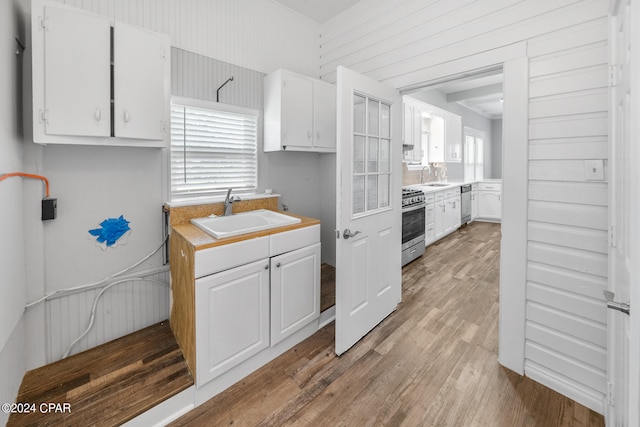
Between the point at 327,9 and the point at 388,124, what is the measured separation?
4.87ft

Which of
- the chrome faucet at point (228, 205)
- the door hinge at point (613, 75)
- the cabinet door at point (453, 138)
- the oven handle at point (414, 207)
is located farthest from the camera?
the cabinet door at point (453, 138)

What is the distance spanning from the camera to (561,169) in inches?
68.1

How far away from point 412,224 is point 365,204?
197 centimetres

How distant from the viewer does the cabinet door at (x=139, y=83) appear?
1.76 meters

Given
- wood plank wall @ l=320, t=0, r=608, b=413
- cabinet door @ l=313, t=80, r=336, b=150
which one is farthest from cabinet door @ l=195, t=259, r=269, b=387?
wood plank wall @ l=320, t=0, r=608, b=413

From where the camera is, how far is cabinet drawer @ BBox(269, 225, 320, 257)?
2.01 metres

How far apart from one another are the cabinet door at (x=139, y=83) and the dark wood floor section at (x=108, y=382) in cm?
144

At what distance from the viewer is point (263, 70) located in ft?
9.16

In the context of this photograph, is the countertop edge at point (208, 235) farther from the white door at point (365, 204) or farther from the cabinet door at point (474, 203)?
the cabinet door at point (474, 203)

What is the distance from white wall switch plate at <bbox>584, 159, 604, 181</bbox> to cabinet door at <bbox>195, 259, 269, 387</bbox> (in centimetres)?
198

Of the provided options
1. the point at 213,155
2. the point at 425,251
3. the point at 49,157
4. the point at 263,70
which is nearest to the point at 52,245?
the point at 49,157

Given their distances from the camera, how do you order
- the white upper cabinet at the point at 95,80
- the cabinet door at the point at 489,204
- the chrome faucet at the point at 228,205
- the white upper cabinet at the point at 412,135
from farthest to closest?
the cabinet door at the point at 489,204 → the white upper cabinet at the point at 412,135 → the chrome faucet at the point at 228,205 → the white upper cabinet at the point at 95,80

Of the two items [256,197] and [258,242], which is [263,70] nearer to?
[256,197]

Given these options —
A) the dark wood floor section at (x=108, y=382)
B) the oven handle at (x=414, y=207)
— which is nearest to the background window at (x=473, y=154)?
the oven handle at (x=414, y=207)
